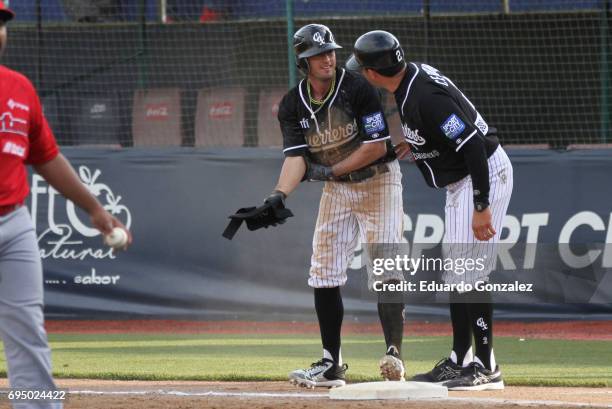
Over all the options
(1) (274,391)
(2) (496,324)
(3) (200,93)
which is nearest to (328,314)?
(1) (274,391)

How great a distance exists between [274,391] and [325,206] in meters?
1.17

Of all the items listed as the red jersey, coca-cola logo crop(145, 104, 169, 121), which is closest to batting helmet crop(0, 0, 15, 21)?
the red jersey

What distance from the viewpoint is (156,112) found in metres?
12.6

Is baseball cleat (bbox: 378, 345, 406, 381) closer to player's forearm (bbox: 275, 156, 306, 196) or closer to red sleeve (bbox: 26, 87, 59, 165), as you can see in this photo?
player's forearm (bbox: 275, 156, 306, 196)

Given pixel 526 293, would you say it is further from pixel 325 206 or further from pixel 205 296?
pixel 325 206

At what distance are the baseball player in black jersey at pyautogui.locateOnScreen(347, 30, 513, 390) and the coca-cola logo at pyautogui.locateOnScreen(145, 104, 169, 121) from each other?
21.3ft

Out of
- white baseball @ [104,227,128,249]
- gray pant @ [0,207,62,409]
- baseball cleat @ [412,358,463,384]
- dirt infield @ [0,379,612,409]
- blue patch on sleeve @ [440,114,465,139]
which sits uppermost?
blue patch on sleeve @ [440,114,465,139]

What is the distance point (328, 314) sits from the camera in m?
6.65

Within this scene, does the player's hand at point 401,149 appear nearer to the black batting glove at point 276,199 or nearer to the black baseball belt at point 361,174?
Answer: the black baseball belt at point 361,174

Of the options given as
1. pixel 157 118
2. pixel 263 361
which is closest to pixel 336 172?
pixel 263 361

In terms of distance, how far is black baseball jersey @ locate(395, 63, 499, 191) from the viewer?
6023 millimetres

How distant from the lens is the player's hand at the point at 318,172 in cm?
661

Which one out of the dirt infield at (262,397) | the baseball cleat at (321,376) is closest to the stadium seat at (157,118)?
the dirt infield at (262,397)

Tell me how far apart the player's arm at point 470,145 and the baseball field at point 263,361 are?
3.21 feet
